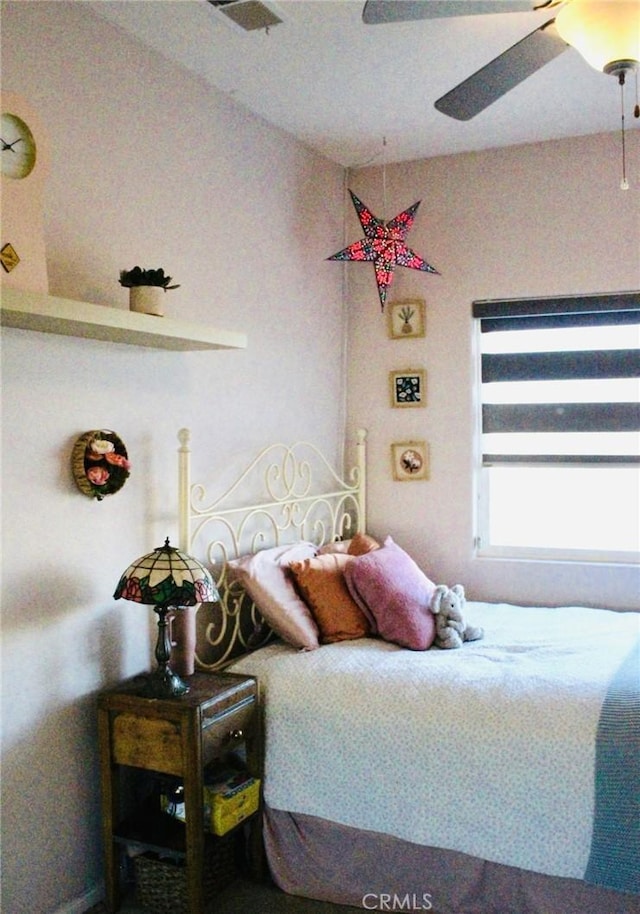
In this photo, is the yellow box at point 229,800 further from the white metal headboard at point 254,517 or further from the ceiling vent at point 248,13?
the ceiling vent at point 248,13

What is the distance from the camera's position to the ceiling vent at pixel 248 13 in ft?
7.66

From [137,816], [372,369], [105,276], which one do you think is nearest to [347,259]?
[372,369]

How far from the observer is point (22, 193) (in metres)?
2.02

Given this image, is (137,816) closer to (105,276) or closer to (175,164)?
(105,276)

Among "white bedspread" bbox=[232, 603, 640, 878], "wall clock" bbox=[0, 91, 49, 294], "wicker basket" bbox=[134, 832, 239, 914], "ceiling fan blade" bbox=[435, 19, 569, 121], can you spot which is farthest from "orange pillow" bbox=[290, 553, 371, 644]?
"ceiling fan blade" bbox=[435, 19, 569, 121]

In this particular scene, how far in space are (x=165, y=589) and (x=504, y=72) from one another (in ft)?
5.24

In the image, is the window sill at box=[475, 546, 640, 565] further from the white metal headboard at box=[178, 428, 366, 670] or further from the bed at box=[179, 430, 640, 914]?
the white metal headboard at box=[178, 428, 366, 670]

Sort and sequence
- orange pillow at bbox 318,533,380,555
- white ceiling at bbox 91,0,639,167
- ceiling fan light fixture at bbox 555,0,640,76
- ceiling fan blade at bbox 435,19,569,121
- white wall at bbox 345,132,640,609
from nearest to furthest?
ceiling fan light fixture at bbox 555,0,640,76 → ceiling fan blade at bbox 435,19,569,121 → white ceiling at bbox 91,0,639,167 → orange pillow at bbox 318,533,380,555 → white wall at bbox 345,132,640,609

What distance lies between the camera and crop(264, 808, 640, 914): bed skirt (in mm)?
2189

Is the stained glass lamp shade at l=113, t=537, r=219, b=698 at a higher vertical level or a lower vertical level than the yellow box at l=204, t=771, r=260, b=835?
higher

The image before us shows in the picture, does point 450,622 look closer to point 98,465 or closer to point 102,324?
point 98,465

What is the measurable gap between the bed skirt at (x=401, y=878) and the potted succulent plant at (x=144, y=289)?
158cm

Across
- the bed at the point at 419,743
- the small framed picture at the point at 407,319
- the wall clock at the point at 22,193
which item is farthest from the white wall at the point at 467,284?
the wall clock at the point at 22,193

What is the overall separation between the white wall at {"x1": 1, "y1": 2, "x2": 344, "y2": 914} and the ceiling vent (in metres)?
0.38
